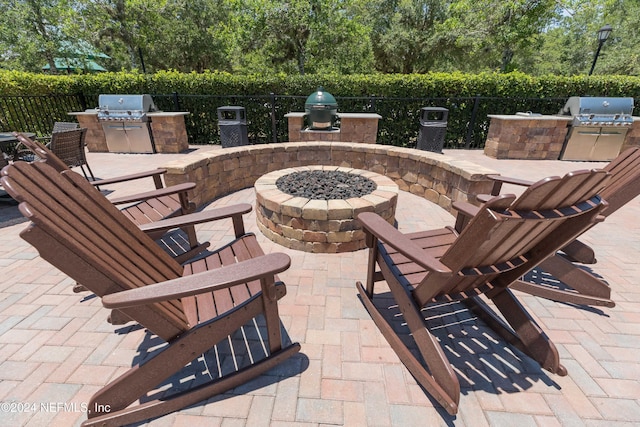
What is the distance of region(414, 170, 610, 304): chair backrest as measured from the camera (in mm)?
1136

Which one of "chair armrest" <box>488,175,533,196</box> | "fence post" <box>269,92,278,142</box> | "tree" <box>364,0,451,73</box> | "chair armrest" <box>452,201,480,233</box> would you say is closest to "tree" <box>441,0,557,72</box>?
"tree" <box>364,0,451,73</box>

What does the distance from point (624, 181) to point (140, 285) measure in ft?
11.6

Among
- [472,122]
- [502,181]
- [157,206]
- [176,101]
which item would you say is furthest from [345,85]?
[157,206]

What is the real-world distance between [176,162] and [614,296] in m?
4.90

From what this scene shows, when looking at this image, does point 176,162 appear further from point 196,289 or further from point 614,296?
point 614,296

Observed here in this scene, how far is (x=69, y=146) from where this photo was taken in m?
4.17

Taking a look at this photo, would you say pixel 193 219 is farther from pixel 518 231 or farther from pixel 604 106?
pixel 604 106

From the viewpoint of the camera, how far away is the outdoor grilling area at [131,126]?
6879mm

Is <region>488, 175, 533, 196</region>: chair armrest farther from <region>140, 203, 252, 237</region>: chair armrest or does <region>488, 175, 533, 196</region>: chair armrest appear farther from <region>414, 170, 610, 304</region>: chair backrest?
→ <region>140, 203, 252, 237</region>: chair armrest

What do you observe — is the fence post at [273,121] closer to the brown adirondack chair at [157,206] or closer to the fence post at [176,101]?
the fence post at [176,101]

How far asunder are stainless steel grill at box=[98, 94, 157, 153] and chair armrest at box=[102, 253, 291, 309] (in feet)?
24.1

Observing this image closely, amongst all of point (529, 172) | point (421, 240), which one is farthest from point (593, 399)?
point (529, 172)

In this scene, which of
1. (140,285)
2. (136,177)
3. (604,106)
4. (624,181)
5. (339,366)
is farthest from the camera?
(604,106)

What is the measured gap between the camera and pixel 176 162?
3688mm
